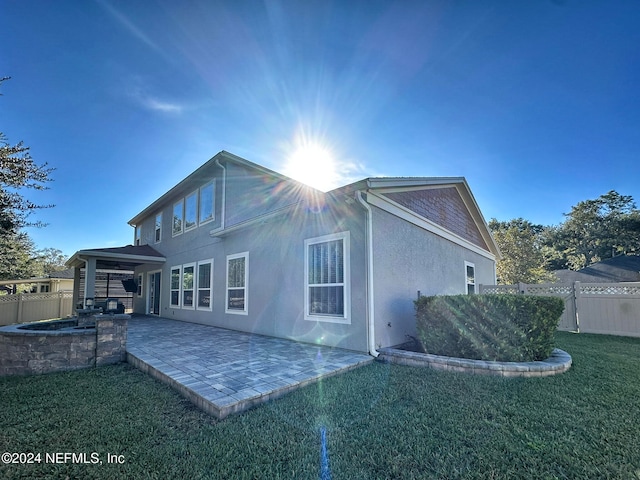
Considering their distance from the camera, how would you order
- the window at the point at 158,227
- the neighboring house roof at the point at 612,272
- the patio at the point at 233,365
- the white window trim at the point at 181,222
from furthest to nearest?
1. the neighboring house roof at the point at 612,272
2. the window at the point at 158,227
3. the white window trim at the point at 181,222
4. the patio at the point at 233,365

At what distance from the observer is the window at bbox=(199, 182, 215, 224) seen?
10766mm

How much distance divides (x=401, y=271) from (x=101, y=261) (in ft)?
43.2

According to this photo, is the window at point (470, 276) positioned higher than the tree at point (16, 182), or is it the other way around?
the tree at point (16, 182)

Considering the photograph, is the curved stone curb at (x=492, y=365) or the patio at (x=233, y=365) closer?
the patio at (x=233, y=365)

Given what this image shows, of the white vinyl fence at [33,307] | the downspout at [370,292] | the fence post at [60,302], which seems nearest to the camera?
the downspout at [370,292]

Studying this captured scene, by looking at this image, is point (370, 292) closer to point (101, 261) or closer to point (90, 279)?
point (90, 279)

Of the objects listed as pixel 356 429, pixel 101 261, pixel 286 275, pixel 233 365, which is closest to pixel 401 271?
pixel 286 275

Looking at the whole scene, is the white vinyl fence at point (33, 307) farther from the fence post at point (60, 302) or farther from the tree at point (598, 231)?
the tree at point (598, 231)

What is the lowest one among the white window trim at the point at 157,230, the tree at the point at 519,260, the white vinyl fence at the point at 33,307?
the white vinyl fence at the point at 33,307

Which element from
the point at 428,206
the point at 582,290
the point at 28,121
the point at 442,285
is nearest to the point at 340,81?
the point at 428,206

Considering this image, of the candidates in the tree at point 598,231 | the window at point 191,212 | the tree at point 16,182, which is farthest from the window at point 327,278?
the tree at point 598,231

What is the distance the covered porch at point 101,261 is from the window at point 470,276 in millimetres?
12184

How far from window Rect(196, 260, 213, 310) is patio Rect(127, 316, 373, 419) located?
2860 millimetres

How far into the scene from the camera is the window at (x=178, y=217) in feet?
41.8
